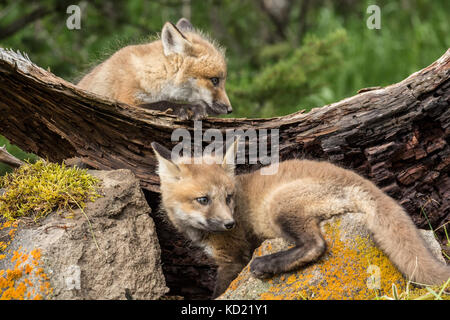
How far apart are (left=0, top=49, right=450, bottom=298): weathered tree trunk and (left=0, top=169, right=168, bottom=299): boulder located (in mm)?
570

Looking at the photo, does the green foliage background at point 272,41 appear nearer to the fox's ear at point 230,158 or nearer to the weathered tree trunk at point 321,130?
the weathered tree trunk at point 321,130

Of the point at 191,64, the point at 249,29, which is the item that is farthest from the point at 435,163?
the point at 249,29

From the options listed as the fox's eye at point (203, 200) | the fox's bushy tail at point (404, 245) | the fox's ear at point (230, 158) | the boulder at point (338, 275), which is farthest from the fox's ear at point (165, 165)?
the fox's bushy tail at point (404, 245)

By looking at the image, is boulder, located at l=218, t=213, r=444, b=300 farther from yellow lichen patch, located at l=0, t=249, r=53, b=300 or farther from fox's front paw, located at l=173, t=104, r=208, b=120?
fox's front paw, located at l=173, t=104, r=208, b=120

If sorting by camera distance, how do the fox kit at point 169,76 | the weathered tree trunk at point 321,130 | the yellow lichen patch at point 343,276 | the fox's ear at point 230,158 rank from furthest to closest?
the fox kit at point 169,76, the weathered tree trunk at point 321,130, the fox's ear at point 230,158, the yellow lichen patch at point 343,276

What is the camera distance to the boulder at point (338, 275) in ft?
10.7

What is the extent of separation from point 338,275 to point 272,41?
6977 mm

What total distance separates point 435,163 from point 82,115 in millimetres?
3056

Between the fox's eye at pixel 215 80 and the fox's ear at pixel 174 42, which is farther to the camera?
the fox's eye at pixel 215 80

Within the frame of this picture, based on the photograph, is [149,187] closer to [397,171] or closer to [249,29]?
[397,171]

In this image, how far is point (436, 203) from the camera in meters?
4.32

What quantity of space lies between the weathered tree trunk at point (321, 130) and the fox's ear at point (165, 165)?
1.49 feet

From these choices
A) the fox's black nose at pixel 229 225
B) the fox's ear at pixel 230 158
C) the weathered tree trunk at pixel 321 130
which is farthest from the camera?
the weathered tree trunk at pixel 321 130

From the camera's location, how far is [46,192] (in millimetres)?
3703
